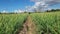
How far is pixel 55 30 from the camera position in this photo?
40.0ft

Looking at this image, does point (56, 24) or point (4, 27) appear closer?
point (4, 27)

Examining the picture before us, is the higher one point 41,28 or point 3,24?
point 3,24

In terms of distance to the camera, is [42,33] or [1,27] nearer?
[1,27]

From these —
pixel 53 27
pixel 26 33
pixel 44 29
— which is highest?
pixel 53 27

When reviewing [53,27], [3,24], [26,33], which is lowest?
[26,33]

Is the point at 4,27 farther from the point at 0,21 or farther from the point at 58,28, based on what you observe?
the point at 58,28

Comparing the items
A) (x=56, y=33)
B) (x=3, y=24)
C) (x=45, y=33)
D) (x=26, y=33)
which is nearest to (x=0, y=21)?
(x=3, y=24)

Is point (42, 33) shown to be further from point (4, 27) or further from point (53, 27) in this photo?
point (4, 27)

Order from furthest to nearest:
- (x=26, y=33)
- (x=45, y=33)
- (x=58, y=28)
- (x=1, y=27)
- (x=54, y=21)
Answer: (x=26, y=33) → (x=45, y=33) → (x=54, y=21) → (x=58, y=28) → (x=1, y=27)

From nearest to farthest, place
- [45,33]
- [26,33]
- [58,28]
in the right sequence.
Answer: [58,28] → [45,33] → [26,33]

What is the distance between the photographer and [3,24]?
10.7 m

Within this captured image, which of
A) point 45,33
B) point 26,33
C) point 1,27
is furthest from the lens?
point 26,33

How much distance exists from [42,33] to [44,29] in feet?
1.58

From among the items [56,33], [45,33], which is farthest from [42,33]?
[56,33]
